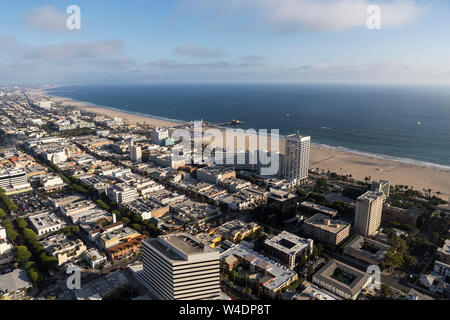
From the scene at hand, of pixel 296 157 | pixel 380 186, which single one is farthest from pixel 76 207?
pixel 380 186

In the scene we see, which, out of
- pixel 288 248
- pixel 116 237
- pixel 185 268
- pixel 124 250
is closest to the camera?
pixel 185 268

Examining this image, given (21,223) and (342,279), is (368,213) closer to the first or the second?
(342,279)

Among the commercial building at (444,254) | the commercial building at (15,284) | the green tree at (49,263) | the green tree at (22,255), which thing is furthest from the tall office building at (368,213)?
the green tree at (22,255)

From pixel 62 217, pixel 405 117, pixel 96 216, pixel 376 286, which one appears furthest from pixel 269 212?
pixel 405 117

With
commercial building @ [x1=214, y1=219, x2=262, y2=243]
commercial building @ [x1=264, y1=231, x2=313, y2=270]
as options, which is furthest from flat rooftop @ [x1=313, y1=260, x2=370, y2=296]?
commercial building @ [x1=214, y1=219, x2=262, y2=243]

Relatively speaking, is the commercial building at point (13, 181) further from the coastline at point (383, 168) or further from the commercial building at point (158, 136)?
the coastline at point (383, 168)

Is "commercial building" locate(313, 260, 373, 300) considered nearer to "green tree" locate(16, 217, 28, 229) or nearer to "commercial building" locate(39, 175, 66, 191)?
"green tree" locate(16, 217, 28, 229)
